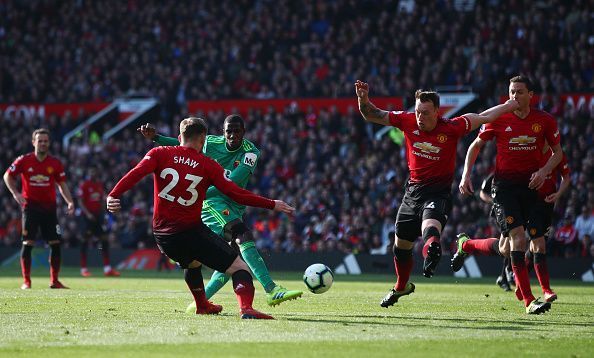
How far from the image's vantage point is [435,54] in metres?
31.0

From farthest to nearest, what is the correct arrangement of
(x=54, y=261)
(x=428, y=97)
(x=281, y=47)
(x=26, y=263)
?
(x=281, y=47)
(x=26, y=263)
(x=54, y=261)
(x=428, y=97)

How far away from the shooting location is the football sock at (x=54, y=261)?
1764cm

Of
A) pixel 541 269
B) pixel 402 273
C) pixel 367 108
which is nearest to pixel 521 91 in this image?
pixel 367 108

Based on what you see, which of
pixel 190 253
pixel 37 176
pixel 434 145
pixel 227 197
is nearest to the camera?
pixel 190 253

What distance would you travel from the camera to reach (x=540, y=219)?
1320cm

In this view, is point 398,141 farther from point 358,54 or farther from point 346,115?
point 358,54

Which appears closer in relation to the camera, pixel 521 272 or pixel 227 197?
pixel 521 272

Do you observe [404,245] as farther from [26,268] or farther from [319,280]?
[26,268]

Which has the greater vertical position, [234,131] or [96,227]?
[234,131]

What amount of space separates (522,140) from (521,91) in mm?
634

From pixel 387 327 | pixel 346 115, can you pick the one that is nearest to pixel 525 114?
pixel 387 327

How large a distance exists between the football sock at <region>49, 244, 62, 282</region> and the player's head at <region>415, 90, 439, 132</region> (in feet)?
28.3

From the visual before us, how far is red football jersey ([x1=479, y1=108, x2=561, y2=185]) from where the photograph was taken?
12.3m

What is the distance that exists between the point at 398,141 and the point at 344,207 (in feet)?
8.58
